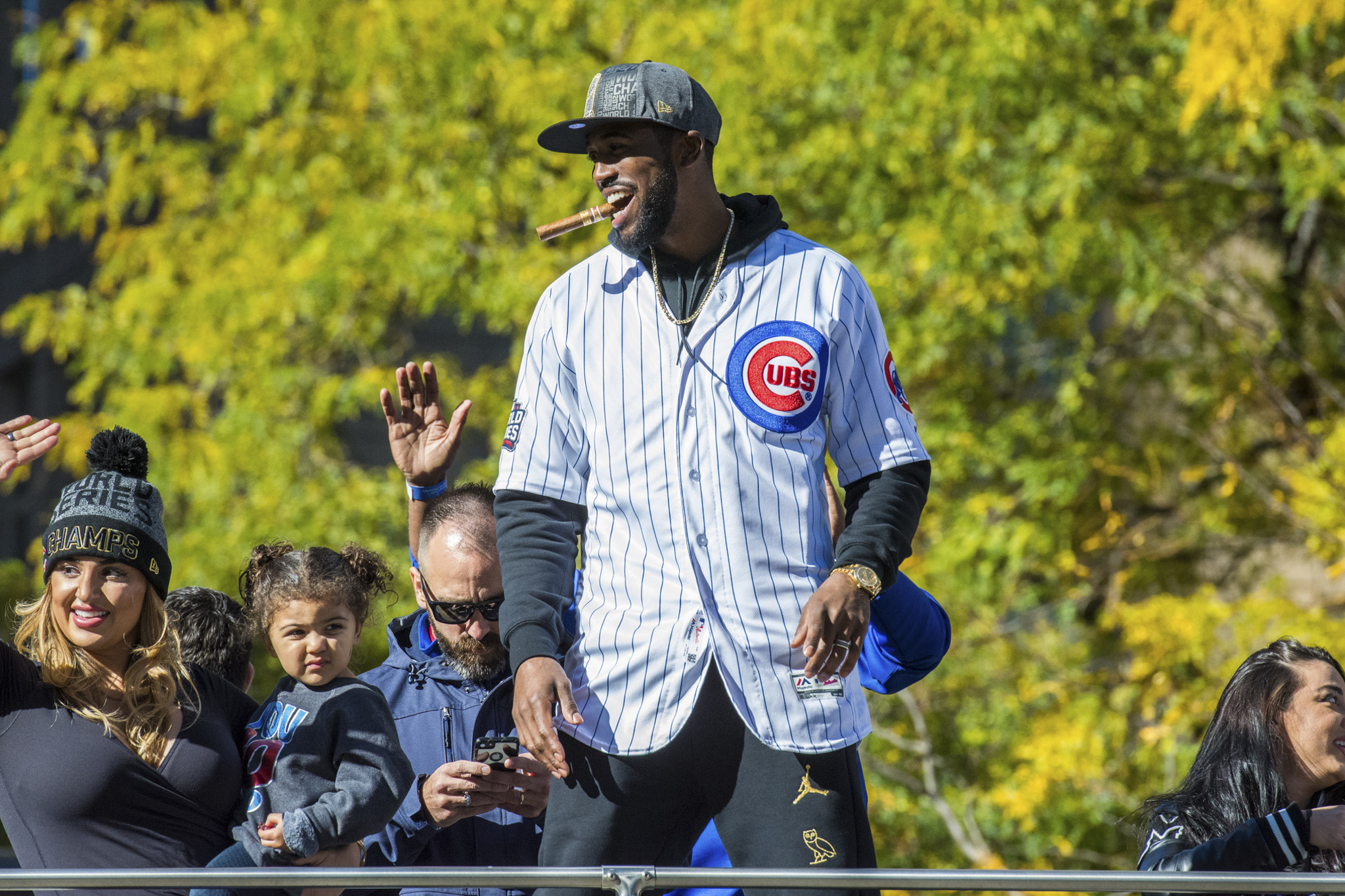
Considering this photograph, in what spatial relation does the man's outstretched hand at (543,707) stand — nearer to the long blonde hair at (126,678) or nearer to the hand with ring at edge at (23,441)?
the long blonde hair at (126,678)

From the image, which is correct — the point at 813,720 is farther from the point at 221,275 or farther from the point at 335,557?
the point at 221,275

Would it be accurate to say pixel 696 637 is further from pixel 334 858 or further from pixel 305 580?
pixel 305 580

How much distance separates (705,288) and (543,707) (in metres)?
0.76

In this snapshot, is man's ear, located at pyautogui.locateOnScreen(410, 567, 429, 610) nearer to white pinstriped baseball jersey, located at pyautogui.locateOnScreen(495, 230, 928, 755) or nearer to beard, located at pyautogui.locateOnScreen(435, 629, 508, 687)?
beard, located at pyautogui.locateOnScreen(435, 629, 508, 687)

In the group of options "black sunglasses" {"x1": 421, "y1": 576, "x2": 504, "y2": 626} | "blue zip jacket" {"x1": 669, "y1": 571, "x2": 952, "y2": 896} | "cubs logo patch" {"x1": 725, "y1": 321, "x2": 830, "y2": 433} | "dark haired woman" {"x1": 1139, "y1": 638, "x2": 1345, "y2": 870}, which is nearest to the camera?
"cubs logo patch" {"x1": 725, "y1": 321, "x2": 830, "y2": 433}

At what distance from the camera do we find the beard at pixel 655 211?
2.58m

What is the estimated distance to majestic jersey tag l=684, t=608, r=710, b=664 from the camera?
7.92 ft

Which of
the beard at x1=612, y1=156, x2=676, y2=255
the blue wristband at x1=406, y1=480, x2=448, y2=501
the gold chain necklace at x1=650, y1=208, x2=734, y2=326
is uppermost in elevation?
the beard at x1=612, y1=156, x2=676, y2=255

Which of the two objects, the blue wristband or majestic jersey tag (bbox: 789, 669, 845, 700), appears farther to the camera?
the blue wristband

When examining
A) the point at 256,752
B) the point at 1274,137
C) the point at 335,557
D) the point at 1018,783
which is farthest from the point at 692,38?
the point at 256,752

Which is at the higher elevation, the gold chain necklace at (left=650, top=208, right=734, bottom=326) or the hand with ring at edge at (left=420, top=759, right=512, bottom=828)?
the gold chain necklace at (left=650, top=208, right=734, bottom=326)

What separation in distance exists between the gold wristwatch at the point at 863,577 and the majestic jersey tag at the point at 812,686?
0.49 ft

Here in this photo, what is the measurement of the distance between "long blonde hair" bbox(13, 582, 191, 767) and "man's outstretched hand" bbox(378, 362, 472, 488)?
3.42 ft

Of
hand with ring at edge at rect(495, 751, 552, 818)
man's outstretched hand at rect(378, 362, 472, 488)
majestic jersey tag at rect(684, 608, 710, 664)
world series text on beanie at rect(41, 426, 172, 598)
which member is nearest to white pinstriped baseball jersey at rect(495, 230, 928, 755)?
majestic jersey tag at rect(684, 608, 710, 664)
